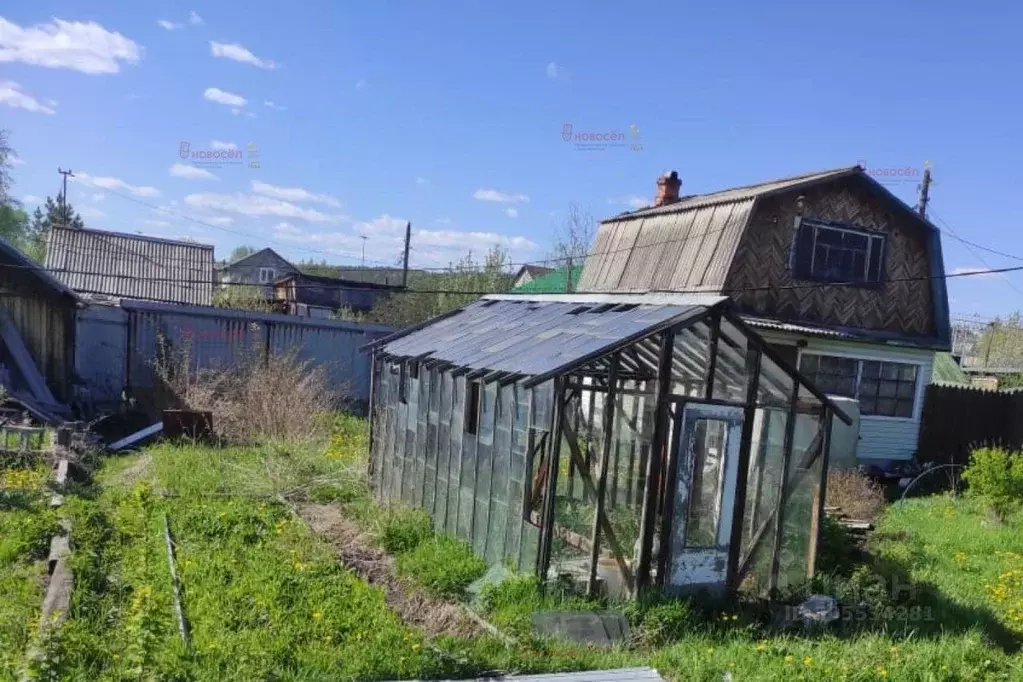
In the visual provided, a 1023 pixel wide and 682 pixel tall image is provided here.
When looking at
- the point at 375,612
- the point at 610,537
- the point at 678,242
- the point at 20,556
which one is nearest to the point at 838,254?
the point at 678,242

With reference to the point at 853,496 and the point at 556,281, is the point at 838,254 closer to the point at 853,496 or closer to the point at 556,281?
the point at 853,496

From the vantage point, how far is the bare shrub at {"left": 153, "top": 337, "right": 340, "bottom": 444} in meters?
14.5

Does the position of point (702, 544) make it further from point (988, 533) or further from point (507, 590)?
point (988, 533)

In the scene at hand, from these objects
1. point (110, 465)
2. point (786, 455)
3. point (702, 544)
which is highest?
point (786, 455)

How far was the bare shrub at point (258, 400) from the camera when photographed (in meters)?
14.5

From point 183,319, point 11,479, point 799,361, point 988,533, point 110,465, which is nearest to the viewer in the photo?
point 11,479

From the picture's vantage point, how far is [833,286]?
16547 mm

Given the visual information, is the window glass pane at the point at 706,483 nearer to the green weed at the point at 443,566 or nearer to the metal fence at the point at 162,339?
the green weed at the point at 443,566

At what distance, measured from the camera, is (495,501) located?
332 inches

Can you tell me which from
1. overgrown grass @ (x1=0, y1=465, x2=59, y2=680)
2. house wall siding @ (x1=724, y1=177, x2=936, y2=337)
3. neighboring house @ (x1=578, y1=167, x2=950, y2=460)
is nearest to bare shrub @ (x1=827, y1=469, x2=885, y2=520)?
neighboring house @ (x1=578, y1=167, x2=950, y2=460)

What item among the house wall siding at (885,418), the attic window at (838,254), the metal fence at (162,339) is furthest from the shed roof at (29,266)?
the attic window at (838,254)

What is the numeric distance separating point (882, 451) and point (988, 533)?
5.67 meters

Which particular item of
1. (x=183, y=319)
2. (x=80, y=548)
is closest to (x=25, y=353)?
(x=183, y=319)

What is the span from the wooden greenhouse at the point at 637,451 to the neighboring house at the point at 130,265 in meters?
16.6
